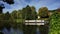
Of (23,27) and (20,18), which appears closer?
(20,18)

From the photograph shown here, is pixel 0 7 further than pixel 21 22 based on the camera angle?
No

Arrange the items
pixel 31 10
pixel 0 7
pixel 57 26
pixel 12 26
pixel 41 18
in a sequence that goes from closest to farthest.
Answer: pixel 57 26 < pixel 0 7 < pixel 41 18 < pixel 31 10 < pixel 12 26

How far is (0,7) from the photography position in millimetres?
7102

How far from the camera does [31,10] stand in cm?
1366

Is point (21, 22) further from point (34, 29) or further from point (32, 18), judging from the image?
point (34, 29)

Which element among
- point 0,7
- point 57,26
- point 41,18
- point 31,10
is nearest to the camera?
point 57,26

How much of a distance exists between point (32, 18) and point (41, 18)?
2.07 feet

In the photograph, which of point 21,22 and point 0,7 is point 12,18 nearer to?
point 21,22

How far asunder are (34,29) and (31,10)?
1632mm

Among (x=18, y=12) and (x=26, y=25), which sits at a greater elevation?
(x=18, y=12)

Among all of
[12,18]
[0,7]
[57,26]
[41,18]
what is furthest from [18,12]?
[57,26]

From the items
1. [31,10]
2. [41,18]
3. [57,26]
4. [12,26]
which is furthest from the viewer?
[12,26]

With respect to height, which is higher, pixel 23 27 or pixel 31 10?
pixel 31 10

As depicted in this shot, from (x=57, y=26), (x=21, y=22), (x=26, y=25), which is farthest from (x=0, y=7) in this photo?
(x=26, y=25)
